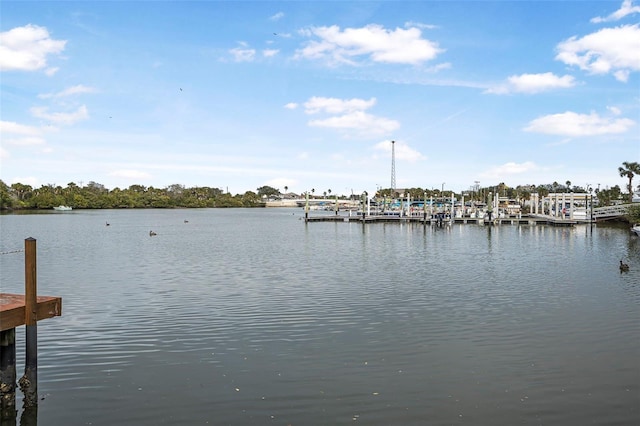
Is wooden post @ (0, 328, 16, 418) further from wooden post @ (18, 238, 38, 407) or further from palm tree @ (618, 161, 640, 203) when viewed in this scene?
palm tree @ (618, 161, 640, 203)

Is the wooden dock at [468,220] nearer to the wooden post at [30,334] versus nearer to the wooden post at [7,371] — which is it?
the wooden post at [30,334]

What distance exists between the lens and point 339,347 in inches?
640

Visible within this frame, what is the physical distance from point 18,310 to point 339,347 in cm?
861

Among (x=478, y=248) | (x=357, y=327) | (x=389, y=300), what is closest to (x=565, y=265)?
(x=478, y=248)

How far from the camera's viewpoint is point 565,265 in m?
37.6

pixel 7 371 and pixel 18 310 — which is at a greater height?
pixel 18 310

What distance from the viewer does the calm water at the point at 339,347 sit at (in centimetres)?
1164

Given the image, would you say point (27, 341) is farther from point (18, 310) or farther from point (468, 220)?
point (468, 220)

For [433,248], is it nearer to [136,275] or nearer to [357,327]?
[136,275]

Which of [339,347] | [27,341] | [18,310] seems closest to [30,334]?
[27,341]

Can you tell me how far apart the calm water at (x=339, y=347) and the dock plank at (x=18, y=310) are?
73.0 inches

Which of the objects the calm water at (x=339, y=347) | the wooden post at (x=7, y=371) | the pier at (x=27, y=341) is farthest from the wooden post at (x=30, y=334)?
the calm water at (x=339, y=347)

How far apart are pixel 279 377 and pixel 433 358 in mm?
4482

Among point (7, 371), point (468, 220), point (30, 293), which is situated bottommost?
point (7, 371)
